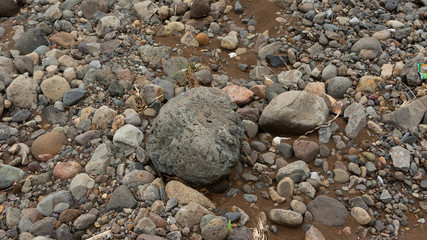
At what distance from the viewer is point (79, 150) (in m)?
3.25

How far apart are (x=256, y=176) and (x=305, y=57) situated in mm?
1565

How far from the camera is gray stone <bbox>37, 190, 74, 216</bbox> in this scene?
2.81 metres

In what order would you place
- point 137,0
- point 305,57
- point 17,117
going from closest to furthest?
point 17,117 < point 305,57 < point 137,0

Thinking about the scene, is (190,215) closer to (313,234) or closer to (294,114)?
(313,234)

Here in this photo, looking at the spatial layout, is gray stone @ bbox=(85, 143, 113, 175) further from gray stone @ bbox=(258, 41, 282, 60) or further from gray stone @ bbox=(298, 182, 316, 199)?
gray stone @ bbox=(258, 41, 282, 60)

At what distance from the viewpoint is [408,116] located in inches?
129

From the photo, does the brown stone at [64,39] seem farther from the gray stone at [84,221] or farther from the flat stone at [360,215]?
the flat stone at [360,215]

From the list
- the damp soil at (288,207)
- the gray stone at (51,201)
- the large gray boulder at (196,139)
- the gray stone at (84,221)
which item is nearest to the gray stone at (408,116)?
the damp soil at (288,207)

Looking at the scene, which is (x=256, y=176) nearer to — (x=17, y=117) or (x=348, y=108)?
(x=348, y=108)

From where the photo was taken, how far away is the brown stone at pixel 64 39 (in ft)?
13.8

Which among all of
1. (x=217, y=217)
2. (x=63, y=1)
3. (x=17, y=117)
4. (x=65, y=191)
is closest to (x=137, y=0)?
(x=63, y=1)

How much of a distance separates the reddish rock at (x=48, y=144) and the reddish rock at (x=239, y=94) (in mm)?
1470

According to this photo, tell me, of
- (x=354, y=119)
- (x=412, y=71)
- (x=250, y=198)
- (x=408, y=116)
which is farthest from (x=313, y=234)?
(x=412, y=71)

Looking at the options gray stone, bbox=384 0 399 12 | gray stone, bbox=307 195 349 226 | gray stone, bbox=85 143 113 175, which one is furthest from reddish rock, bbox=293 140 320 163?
gray stone, bbox=384 0 399 12
